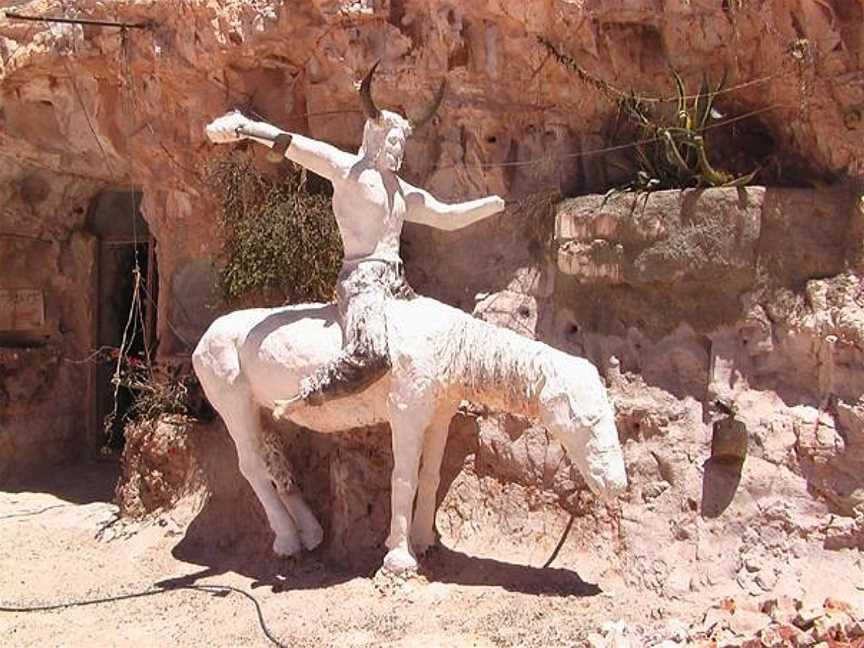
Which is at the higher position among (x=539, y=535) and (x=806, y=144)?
(x=806, y=144)

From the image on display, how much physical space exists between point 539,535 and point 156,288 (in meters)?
4.86

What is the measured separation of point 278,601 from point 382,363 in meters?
1.45

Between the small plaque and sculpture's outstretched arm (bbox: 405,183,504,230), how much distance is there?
5.18 meters

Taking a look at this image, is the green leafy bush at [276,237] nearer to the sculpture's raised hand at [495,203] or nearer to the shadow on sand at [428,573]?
the sculpture's raised hand at [495,203]

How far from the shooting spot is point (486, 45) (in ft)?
22.6

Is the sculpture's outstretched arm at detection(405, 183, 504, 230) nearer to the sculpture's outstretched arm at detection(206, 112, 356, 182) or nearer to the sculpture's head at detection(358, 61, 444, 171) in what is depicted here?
the sculpture's head at detection(358, 61, 444, 171)

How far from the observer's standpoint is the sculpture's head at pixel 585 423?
525cm

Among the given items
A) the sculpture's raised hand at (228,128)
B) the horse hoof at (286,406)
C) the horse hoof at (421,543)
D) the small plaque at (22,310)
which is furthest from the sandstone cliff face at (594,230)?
the small plaque at (22,310)

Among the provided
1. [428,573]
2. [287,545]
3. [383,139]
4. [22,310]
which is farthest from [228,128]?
[22,310]

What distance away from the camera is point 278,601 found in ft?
19.4

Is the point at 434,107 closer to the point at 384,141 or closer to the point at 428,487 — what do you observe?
the point at 384,141

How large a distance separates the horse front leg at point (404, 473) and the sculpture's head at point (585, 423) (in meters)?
0.71

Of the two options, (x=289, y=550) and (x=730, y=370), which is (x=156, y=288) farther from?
(x=730, y=370)

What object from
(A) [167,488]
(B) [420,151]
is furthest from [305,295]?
(A) [167,488]
